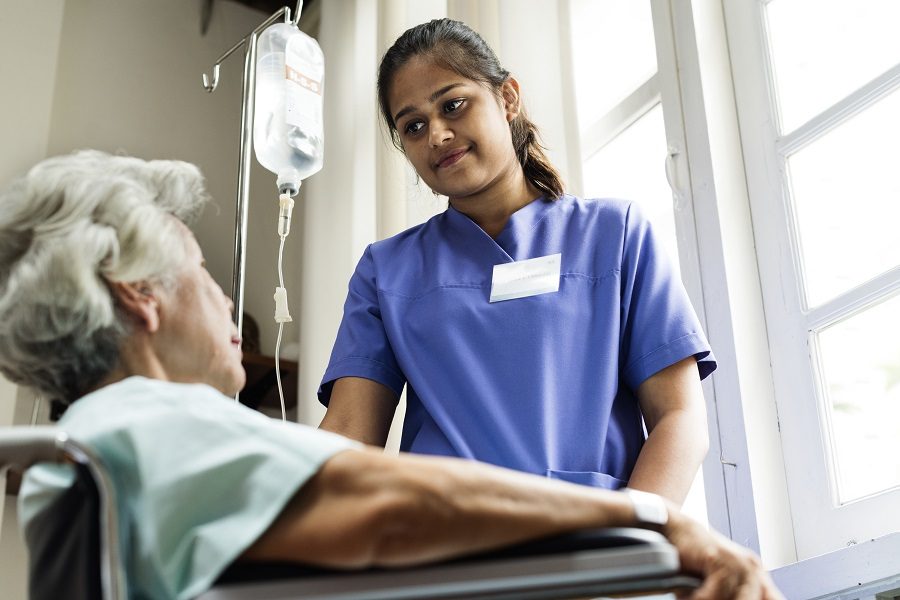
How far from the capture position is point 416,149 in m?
1.92

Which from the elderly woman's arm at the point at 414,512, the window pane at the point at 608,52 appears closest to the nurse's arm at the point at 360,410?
the elderly woman's arm at the point at 414,512

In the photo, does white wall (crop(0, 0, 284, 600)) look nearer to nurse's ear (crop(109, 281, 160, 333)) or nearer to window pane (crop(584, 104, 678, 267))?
window pane (crop(584, 104, 678, 267))

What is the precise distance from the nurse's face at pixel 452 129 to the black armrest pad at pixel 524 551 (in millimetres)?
1015

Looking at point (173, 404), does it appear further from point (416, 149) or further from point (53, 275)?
point (416, 149)

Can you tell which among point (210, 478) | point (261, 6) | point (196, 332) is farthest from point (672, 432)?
point (261, 6)

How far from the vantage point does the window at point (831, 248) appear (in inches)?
76.7

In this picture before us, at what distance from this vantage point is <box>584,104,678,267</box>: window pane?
248 centimetres

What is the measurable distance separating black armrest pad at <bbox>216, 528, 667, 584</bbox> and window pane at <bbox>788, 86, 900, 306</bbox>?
4.10 feet

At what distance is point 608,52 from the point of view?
2754mm

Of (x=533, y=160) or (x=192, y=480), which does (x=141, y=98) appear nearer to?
(x=533, y=160)

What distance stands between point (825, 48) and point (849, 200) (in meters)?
0.34

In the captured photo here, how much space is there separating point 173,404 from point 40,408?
251 centimetres

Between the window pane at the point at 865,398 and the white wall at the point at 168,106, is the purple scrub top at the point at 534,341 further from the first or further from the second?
the white wall at the point at 168,106

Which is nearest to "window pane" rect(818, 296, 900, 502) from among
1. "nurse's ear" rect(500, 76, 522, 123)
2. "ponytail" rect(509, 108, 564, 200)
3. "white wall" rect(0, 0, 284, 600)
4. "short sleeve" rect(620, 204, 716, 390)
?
"short sleeve" rect(620, 204, 716, 390)
